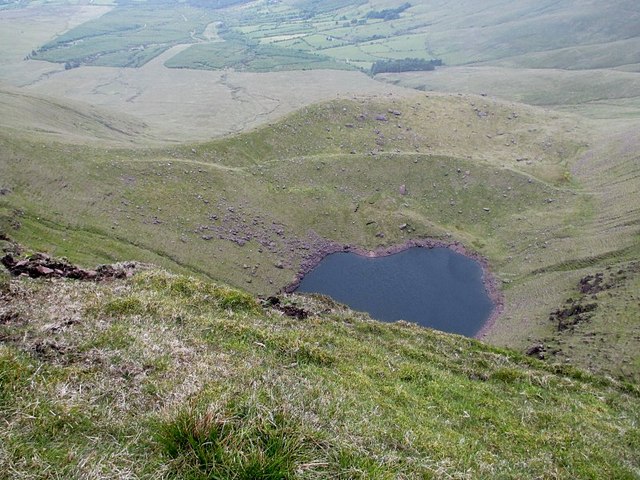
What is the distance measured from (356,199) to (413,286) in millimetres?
26867

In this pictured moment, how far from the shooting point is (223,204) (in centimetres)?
9019

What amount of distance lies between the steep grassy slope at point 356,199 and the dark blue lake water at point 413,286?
439cm

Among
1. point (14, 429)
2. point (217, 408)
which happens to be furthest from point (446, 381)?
point (14, 429)

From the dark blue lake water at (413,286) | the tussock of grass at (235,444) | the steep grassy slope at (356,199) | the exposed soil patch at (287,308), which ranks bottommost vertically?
the dark blue lake water at (413,286)

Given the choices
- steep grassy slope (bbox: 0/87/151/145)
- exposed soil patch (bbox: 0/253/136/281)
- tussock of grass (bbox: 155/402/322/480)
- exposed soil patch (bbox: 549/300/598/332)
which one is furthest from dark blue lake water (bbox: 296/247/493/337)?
tussock of grass (bbox: 155/402/322/480)

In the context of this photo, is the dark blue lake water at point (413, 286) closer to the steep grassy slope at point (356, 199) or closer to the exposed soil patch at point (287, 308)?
the steep grassy slope at point (356, 199)

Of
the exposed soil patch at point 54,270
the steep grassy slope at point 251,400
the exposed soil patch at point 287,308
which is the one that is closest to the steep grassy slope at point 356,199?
the exposed soil patch at point 54,270

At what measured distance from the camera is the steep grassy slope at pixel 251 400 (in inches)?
336

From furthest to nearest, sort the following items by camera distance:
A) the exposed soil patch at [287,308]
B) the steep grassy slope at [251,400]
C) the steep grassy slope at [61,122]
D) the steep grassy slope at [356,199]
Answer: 1. the steep grassy slope at [61,122]
2. the steep grassy slope at [356,199]
3. the exposed soil patch at [287,308]
4. the steep grassy slope at [251,400]

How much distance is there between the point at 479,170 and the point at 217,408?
115 meters

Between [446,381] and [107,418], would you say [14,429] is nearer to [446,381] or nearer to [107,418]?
[107,418]

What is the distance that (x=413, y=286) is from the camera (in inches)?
3445

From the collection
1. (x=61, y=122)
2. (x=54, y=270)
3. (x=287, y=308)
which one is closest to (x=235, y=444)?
(x=287, y=308)

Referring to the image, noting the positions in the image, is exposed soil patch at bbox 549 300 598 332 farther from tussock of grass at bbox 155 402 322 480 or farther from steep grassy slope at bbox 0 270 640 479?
tussock of grass at bbox 155 402 322 480
